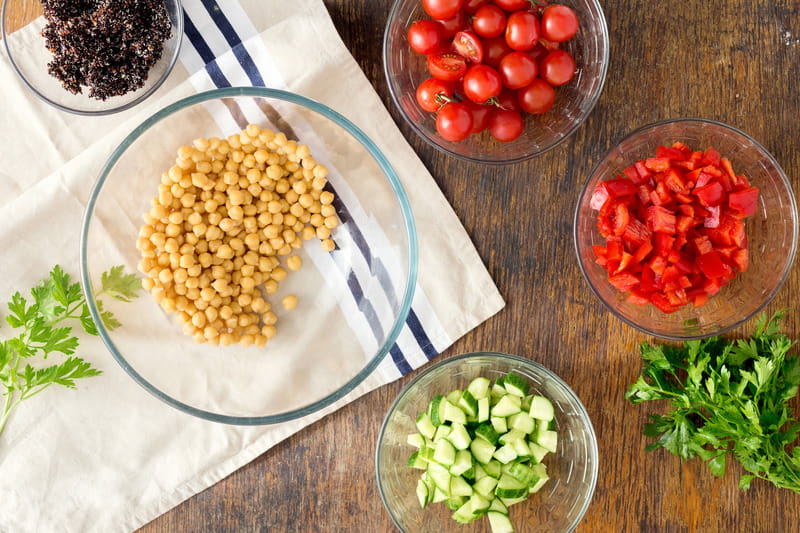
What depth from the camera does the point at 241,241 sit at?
1.69 metres

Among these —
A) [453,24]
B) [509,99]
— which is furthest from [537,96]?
[453,24]

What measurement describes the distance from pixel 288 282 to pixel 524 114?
31.9 inches

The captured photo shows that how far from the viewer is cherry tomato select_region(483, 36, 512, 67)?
63.7 inches

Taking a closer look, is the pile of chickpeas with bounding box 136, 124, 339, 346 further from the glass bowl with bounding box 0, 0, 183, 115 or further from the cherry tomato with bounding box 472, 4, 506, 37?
the cherry tomato with bounding box 472, 4, 506, 37

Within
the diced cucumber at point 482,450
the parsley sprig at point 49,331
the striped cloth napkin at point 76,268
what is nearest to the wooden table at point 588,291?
the striped cloth napkin at point 76,268

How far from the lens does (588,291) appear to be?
1.78 meters

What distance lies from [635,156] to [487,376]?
0.74 metres

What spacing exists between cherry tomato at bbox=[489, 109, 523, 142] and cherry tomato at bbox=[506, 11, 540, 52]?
0.16 metres

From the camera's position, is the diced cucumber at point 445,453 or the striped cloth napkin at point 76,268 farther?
the striped cloth napkin at point 76,268

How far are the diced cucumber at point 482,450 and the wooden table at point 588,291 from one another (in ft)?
0.88

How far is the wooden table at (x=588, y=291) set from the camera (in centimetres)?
173

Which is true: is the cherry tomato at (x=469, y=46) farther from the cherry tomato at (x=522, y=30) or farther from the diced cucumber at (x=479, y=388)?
the diced cucumber at (x=479, y=388)

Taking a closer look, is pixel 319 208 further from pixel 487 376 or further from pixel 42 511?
pixel 42 511

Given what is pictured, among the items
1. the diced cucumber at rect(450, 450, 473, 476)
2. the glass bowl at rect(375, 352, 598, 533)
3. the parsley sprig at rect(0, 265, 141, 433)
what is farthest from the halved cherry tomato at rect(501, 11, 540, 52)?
the parsley sprig at rect(0, 265, 141, 433)
